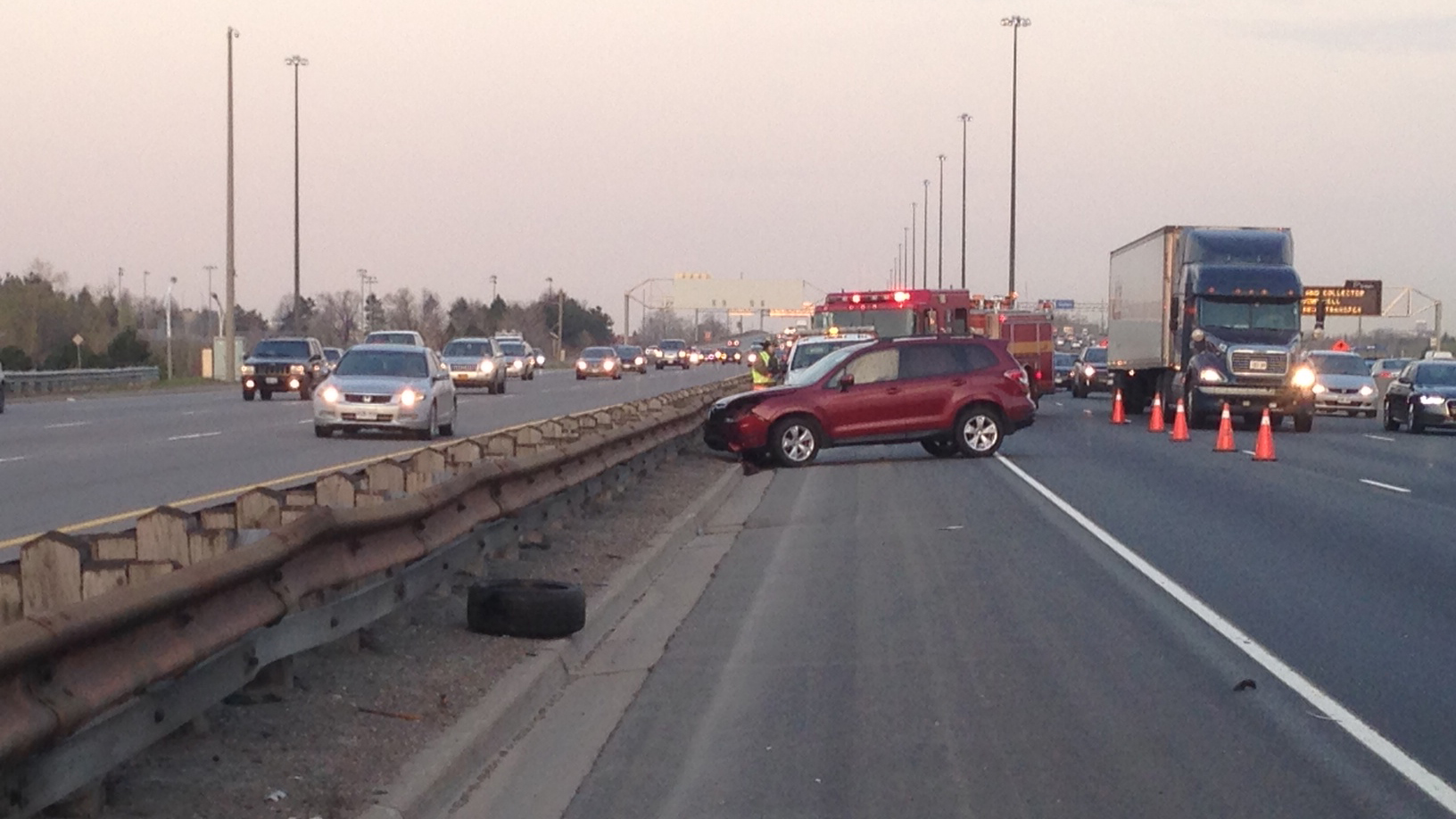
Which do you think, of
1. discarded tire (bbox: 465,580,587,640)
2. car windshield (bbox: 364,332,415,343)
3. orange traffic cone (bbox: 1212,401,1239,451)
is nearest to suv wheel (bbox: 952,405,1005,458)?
orange traffic cone (bbox: 1212,401,1239,451)

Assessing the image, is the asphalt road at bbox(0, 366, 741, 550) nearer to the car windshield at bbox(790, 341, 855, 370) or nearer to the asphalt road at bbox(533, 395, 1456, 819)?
the car windshield at bbox(790, 341, 855, 370)

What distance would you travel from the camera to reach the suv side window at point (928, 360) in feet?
87.2

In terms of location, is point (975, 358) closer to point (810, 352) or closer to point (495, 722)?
point (810, 352)

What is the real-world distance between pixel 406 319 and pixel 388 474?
143 m

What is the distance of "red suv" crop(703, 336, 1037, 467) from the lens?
25766mm

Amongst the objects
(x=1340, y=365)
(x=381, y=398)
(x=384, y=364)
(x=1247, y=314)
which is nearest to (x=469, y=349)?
(x=384, y=364)

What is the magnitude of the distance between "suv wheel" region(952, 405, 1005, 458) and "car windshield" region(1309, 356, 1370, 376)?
75.3ft

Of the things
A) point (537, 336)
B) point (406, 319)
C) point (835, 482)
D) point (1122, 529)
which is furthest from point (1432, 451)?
point (537, 336)

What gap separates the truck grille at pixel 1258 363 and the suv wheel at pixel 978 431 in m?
12.1

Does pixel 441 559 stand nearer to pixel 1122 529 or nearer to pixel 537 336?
pixel 1122 529

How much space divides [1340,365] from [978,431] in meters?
24.0

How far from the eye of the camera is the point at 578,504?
15266mm

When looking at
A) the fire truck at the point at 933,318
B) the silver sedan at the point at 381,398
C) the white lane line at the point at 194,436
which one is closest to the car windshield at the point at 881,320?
the fire truck at the point at 933,318

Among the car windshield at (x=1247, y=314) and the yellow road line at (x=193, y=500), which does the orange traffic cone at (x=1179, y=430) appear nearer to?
the car windshield at (x=1247, y=314)
